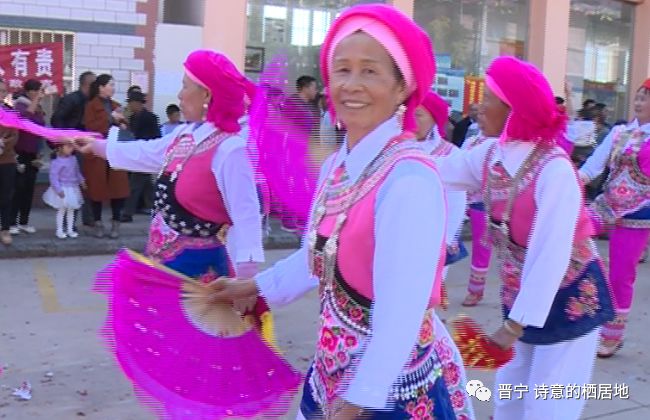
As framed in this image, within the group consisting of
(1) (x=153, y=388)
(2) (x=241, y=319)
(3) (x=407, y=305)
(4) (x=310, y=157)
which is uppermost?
(4) (x=310, y=157)

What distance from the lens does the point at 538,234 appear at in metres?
2.78

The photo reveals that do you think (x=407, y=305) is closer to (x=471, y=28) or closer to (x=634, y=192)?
(x=634, y=192)

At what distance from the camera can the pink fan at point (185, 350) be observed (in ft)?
8.23

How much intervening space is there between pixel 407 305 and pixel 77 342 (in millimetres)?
4186

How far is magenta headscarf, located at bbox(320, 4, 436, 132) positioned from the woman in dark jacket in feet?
22.9

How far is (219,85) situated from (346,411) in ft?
6.61

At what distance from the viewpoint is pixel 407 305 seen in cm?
175

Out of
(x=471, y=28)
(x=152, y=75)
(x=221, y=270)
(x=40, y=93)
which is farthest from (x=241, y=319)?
(x=471, y=28)

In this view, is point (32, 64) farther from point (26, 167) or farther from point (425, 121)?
point (425, 121)

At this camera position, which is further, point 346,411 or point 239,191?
point 239,191

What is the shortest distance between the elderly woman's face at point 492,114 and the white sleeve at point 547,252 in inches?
17.1

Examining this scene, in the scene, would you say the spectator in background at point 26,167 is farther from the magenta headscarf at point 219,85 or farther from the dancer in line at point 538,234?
the dancer in line at point 538,234

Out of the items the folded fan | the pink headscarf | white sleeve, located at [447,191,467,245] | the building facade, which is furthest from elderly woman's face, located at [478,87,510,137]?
the building facade

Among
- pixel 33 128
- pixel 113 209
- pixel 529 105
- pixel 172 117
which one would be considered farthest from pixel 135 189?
pixel 529 105
